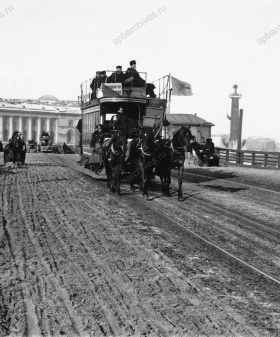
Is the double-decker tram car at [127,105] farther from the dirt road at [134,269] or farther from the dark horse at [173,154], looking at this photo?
the dirt road at [134,269]

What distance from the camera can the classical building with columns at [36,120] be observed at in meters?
104

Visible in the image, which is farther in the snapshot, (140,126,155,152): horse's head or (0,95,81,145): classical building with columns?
(0,95,81,145): classical building with columns

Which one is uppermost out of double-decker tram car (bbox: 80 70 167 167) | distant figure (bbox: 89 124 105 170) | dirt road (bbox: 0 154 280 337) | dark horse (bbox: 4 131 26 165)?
double-decker tram car (bbox: 80 70 167 167)

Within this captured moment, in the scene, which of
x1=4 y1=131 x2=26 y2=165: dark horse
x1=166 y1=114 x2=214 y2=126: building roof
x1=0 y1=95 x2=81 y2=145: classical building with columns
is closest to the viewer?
x1=4 y1=131 x2=26 y2=165: dark horse

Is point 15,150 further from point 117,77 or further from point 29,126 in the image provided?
point 29,126

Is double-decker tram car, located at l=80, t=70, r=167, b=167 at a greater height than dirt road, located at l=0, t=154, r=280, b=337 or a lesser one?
greater

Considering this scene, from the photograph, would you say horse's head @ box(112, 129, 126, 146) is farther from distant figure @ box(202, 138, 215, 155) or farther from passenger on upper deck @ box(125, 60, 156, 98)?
distant figure @ box(202, 138, 215, 155)

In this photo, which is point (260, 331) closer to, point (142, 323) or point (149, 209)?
point (142, 323)

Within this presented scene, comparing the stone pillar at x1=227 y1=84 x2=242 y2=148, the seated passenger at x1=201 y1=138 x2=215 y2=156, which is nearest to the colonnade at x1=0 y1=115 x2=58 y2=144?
the stone pillar at x1=227 y1=84 x2=242 y2=148

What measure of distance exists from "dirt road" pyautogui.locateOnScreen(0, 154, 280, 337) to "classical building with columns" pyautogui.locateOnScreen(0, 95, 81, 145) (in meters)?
96.3

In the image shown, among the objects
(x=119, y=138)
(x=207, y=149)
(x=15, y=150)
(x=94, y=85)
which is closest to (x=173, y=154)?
(x=119, y=138)

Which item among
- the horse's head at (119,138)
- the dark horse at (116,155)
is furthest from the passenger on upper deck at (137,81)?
the horse's head at (119,138)

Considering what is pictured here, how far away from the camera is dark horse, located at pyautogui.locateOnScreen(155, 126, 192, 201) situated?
38.9 feet

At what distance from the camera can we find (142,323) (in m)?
4.14
